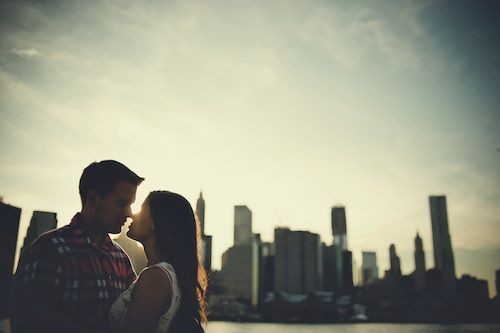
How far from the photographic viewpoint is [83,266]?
4.41 meters

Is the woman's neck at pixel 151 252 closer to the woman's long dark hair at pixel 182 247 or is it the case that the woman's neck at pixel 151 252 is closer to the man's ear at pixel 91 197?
the woman's long dark hair at pixel 182 247

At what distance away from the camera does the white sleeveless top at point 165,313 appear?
4227 millimetres

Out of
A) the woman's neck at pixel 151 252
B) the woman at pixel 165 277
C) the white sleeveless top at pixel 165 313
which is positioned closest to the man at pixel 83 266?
the white sleeveless top at pixel 165 313

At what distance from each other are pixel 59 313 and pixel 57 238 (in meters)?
0.78

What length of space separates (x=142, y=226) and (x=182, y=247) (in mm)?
622

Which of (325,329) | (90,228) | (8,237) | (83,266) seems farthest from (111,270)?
(325,329)

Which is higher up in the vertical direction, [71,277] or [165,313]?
[71,277]

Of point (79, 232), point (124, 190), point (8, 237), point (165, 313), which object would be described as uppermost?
point (8, 237)

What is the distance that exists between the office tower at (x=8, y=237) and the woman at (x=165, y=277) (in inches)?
4319

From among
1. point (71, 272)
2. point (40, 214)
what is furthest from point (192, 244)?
point (40, 214)

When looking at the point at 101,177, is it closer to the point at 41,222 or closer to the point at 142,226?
the point at 142,226

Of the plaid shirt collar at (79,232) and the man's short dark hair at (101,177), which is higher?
the man's short dark hair at (101,177)

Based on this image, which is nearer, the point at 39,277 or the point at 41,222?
the point at 39,277

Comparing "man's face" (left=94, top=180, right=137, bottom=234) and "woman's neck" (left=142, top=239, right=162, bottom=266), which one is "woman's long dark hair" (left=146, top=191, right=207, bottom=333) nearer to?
"woman's neck" (left=142, top=239, right=162, bottom=266)
